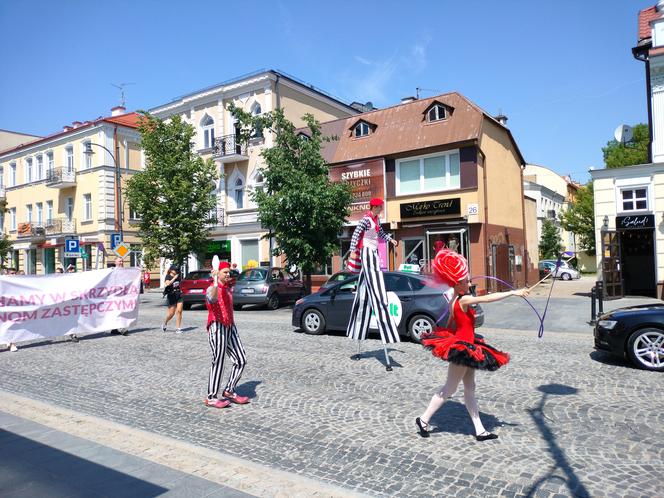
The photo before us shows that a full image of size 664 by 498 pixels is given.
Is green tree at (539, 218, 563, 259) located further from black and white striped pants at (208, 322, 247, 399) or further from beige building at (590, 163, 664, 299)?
black and white striped pants at (208, 322, 247, 399)

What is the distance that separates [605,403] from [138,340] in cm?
930

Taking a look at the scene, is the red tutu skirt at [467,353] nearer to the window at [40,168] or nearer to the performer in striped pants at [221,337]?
the performer in striped pants at [221,337]

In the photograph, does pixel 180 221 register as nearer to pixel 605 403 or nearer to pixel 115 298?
pixel 115 298

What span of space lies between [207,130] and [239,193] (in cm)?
491

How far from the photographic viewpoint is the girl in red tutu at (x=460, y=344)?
14.3ft

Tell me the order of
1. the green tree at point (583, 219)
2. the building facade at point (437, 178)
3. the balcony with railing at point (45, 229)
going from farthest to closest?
the green tree at point (583, 219) < the balcony with railing at point (45, 229) < the building facade at point (437, 178)

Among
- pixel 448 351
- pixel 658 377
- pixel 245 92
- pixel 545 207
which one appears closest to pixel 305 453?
pixel 448 351

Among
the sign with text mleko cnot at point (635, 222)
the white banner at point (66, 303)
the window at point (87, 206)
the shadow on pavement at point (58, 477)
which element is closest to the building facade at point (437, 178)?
the sign with text mleko cnot at point (635, 222)

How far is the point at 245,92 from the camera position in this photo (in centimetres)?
2911

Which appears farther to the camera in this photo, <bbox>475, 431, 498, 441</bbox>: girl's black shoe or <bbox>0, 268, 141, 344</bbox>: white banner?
<bbox>0, 268, 141, 344</bbox>: white banner

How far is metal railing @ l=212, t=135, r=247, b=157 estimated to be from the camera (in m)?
29.2

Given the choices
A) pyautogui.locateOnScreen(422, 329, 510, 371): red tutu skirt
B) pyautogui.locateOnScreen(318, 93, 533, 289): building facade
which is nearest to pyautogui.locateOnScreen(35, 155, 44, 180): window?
pyautogui.locateOnScreen(318, 93, 533, 289): building facade

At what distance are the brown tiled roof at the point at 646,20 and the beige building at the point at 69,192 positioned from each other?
2977 centimetres

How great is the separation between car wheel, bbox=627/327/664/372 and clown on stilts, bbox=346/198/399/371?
3459mm
